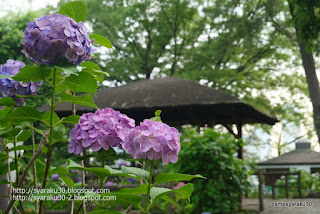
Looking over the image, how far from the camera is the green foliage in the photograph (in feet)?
20.9

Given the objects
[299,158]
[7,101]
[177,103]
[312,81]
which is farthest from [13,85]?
[312,81]

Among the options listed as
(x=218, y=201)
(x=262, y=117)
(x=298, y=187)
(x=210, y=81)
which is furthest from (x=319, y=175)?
(x=210, y=81)

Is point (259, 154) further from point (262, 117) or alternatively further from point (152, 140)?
point (152, 140)

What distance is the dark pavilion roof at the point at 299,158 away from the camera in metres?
11.3

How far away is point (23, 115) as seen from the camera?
1387 millimetres

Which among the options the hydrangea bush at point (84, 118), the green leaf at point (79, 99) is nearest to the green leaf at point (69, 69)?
the hydrangea bush at point (84, 118)

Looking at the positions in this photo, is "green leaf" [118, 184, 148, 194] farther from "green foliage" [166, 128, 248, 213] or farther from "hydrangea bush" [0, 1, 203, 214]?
"green foliage" [166, 128, 248, 213]

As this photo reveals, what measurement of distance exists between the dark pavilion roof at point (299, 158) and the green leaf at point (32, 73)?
10.3m

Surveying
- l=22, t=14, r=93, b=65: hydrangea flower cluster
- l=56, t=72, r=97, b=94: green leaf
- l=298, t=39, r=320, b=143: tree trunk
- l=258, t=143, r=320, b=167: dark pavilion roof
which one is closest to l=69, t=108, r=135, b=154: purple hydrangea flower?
l=56, t=72, r=97, b=94: green leaf

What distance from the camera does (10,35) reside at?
45.0ft

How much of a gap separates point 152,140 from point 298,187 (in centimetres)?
1076

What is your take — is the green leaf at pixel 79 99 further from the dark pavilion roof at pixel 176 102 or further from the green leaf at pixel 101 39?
the dark pavilion roof at pixel 176 102

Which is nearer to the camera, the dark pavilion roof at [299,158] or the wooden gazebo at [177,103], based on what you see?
the wooden gazebo at [177,103]

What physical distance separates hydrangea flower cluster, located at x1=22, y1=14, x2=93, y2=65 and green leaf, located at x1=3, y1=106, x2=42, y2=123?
0.17 m
